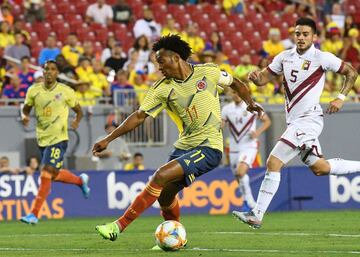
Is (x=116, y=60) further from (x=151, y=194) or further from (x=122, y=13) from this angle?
(x=151, y=194)

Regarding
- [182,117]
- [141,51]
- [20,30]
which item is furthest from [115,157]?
[182,117]

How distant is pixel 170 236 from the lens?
11.9 meters

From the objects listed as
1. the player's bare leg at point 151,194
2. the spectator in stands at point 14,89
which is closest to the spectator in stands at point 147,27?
the spectator in stands at point 14,89

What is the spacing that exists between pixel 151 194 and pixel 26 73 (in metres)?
12.5

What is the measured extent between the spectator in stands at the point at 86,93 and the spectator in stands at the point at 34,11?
326 centimetres

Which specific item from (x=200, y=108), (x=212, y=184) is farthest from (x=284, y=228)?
(x=212, y=184)

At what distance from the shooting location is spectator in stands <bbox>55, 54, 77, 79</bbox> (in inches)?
939

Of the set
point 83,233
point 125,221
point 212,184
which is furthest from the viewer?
point 212,184

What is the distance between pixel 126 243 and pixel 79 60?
476 inches

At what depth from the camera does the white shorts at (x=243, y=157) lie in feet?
68.2

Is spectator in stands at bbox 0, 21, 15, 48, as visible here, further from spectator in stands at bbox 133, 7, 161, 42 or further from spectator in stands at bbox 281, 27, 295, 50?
spectator in stands at bbox 281, 27, 295, 50

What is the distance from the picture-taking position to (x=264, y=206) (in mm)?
13297

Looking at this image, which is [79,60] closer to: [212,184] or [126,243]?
[212,184]

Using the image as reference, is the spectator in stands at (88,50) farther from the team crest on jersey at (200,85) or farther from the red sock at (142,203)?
the red sock at (142,203)
